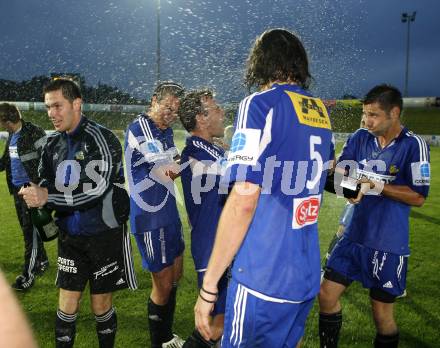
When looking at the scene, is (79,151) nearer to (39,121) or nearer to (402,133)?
(402,133)

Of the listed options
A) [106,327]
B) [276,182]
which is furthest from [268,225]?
[106,327]

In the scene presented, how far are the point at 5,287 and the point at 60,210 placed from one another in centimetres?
297

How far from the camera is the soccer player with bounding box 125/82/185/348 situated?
407 cm

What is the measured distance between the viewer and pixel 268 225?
210 cm

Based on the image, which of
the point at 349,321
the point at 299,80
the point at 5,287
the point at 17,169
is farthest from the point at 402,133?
the point at 17,169

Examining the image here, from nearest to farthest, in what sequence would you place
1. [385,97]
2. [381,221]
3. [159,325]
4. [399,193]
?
1. [399,193]
2. [381,221]
3. [385,97]
4. [159,325]

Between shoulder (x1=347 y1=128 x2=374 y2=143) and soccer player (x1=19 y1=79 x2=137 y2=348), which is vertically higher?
shoulder (x1=347 y1=128 x2=374 y2=143)

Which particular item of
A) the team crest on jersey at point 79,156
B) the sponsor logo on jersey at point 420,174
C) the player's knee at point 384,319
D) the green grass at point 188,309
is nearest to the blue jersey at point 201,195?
the team crest on jersey at point 79,156

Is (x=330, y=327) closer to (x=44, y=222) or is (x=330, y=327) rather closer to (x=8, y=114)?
(x=44, y=222)

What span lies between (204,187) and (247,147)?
64.6 inches

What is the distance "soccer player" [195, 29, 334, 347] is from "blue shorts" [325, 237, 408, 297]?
1606 mm

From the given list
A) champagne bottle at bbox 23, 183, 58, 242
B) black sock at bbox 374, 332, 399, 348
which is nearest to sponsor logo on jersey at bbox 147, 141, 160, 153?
champagne bottle at bbox 23, 183, 58, 242

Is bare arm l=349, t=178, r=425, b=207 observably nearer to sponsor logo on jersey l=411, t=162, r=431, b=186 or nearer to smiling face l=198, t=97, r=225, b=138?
sponsor logo on jersey l=411, t=162, r=431, b=186

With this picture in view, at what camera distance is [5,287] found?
71 centimetres
